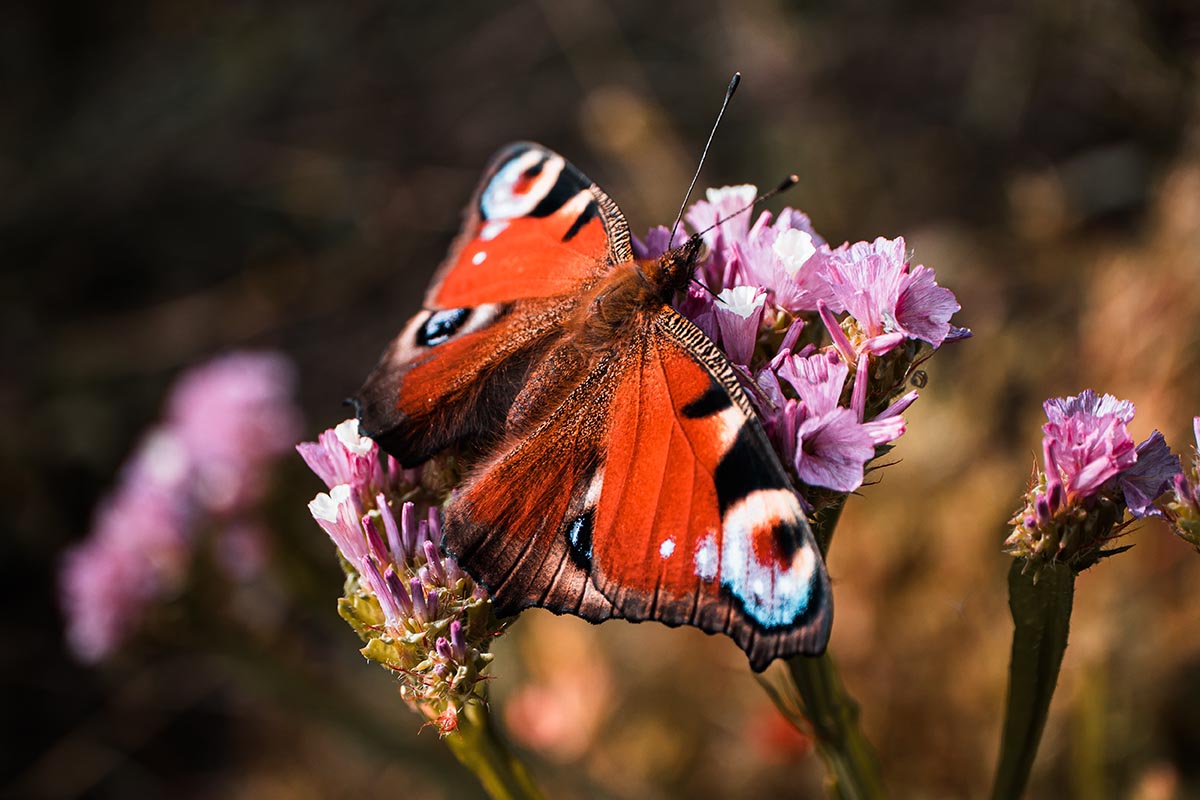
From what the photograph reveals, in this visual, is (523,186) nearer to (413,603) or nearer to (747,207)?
(747,207)

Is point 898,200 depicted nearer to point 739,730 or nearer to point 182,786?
point 739,730

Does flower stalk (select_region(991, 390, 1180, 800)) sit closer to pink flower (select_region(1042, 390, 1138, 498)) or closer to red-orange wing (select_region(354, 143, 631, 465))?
pink flower (select_region(1042, 390, 1138, 498))

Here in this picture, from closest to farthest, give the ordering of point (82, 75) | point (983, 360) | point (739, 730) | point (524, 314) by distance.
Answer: point (524, 314), point (739, 730), point (983, 360), point (82, 75)

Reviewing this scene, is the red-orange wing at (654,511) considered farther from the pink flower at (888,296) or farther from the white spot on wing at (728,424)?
the pink flower at (888,296)

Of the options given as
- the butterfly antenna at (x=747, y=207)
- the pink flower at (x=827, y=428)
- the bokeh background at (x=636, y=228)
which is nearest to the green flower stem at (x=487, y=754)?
the pink flower at (x=827, y=428)

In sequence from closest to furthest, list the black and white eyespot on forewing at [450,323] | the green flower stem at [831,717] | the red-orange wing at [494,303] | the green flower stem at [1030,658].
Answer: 1. the green flower stem at [1030,658]
2. the green flower stem at [831,717]
3. the red-orange wing at [494,303]
4. the black and white eyespot on forewing at [450,323]

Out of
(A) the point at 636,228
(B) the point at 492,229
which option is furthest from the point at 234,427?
(A) the point at 636,228

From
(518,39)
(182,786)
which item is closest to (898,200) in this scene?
(518,39)
